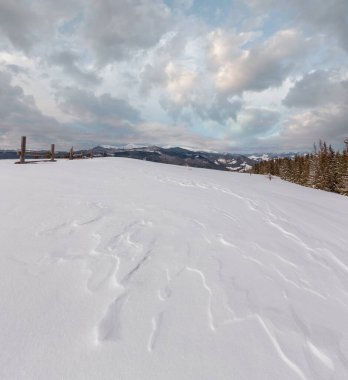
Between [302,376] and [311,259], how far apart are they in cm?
264

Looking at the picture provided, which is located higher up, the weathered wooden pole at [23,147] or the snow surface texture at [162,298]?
the weathered wooden pole at [23,147]

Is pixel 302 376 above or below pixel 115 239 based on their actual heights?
below

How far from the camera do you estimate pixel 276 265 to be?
3.93m

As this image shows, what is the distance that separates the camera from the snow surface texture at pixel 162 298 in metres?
2.11

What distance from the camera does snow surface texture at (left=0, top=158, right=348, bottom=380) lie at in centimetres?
211

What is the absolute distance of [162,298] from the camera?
9.34 ft

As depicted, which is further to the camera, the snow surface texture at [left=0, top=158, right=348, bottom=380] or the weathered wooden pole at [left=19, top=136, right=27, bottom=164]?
the weathered wooden pole at [left=19, top=136, right=27, bottom=164]

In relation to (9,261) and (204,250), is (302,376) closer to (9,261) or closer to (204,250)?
(204,250)

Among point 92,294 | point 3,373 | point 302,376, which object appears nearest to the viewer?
point 3,373

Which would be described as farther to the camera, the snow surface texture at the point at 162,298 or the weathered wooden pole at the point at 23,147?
the weathered wooden pole at the point at 23,147

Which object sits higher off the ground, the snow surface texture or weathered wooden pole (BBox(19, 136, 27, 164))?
weathered wooden pole (BBox(19, 136, 27, 164))

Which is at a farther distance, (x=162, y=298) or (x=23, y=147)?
(x=23, y=147)

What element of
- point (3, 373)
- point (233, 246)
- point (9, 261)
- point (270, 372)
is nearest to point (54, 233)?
point (9, 261)

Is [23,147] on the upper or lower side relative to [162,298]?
upper
